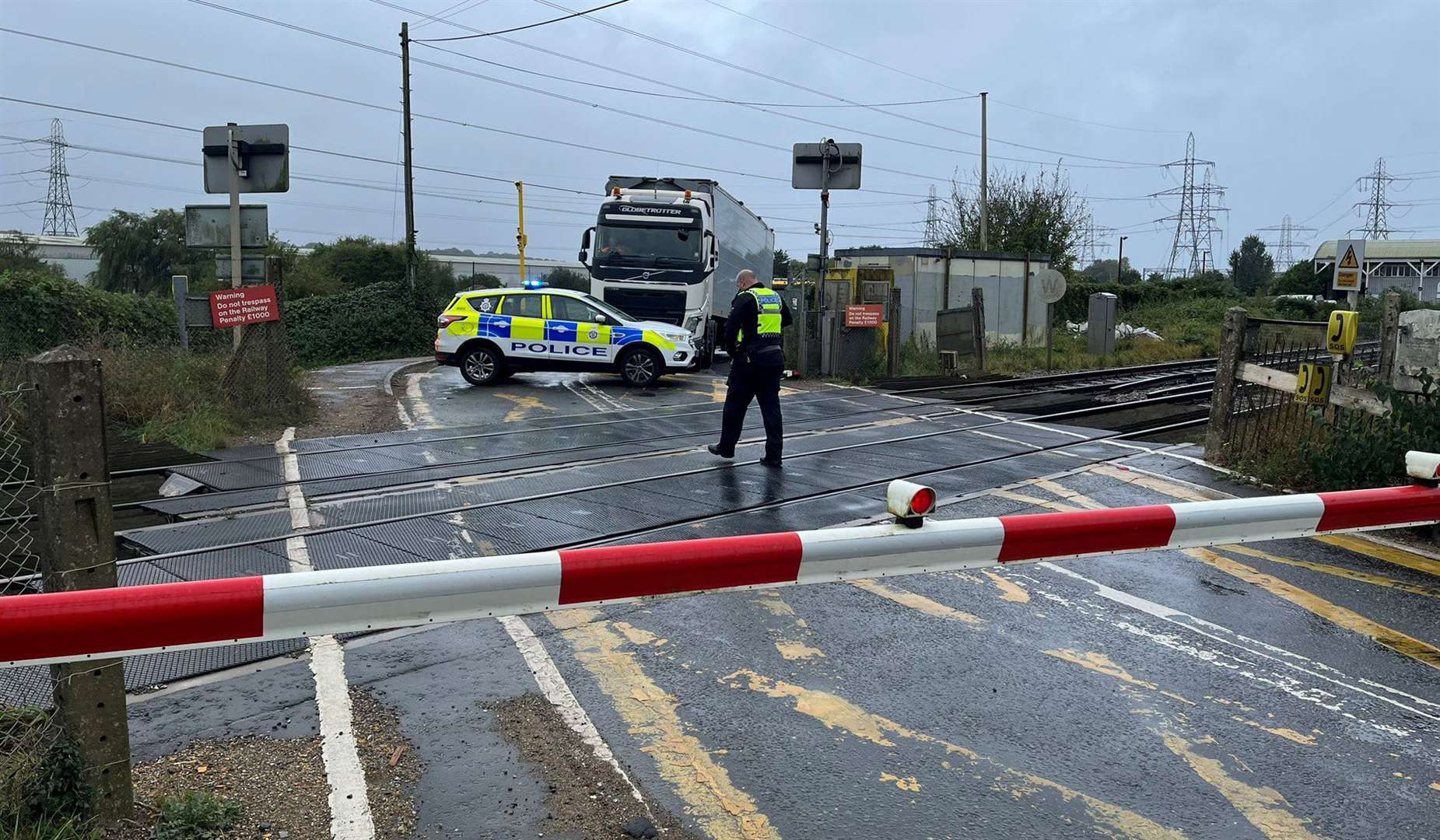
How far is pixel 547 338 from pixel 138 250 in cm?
4449

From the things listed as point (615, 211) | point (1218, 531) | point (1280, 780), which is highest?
point (615, 211)

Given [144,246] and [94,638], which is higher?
[144,246]

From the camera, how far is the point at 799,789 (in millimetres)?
3938

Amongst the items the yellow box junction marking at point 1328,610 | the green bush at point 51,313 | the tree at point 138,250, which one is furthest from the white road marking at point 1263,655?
the tree at point 138,250

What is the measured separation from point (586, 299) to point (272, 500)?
9661 mm

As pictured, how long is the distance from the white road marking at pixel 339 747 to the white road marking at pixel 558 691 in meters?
0.76

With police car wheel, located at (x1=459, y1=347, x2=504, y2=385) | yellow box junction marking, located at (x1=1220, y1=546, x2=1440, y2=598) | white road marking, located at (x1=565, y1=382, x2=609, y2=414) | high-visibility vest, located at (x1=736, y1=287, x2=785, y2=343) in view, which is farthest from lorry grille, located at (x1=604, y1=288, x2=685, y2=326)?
yellow box junction marking, located at (x1=1220, y1=546, x2=1440, y2=598)

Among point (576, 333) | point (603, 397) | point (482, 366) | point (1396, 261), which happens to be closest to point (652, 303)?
point (576, 333)

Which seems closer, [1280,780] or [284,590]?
[284,590]

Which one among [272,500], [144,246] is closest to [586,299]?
[272,500]

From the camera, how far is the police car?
1736 cm

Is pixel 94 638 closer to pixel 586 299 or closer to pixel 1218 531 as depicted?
pixel 1218 531

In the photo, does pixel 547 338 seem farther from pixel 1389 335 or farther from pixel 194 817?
pixel 194 817

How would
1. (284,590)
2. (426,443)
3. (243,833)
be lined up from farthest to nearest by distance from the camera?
(426,443), (243,833), (284,590)
